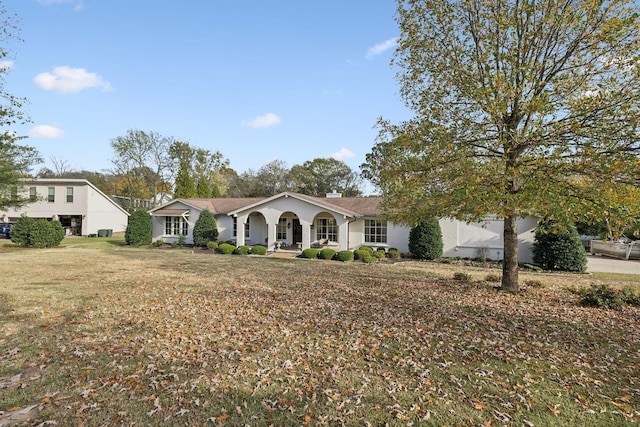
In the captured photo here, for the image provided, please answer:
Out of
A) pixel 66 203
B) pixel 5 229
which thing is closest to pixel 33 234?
pixel 66 203

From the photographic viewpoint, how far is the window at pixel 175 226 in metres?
25.3

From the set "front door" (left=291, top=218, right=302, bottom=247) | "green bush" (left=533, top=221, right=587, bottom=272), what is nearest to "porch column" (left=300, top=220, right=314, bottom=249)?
"front door" (left=291, top=218, right=302, bottom=247)

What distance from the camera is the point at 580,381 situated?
4406 millimetres

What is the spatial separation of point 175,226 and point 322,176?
1111 inches

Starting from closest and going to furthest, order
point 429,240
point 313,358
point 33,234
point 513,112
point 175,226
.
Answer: point 313,358
point 513,112
point 429,240
point 33,234
point 175,226

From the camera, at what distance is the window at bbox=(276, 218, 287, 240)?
2456cm

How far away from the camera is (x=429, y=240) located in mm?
18531

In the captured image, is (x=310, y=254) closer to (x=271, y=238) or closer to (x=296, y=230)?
(x=271, y=238)

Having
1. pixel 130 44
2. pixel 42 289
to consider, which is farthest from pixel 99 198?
pixel 42 289

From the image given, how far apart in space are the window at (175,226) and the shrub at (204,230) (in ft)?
6.89

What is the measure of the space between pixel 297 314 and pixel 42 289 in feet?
25.0

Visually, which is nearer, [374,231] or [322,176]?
→ [374,231]

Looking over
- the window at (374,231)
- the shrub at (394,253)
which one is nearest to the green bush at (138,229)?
the window at (374,231)

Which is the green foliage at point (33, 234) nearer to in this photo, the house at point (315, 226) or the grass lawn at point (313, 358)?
the house at point (315, 226)
